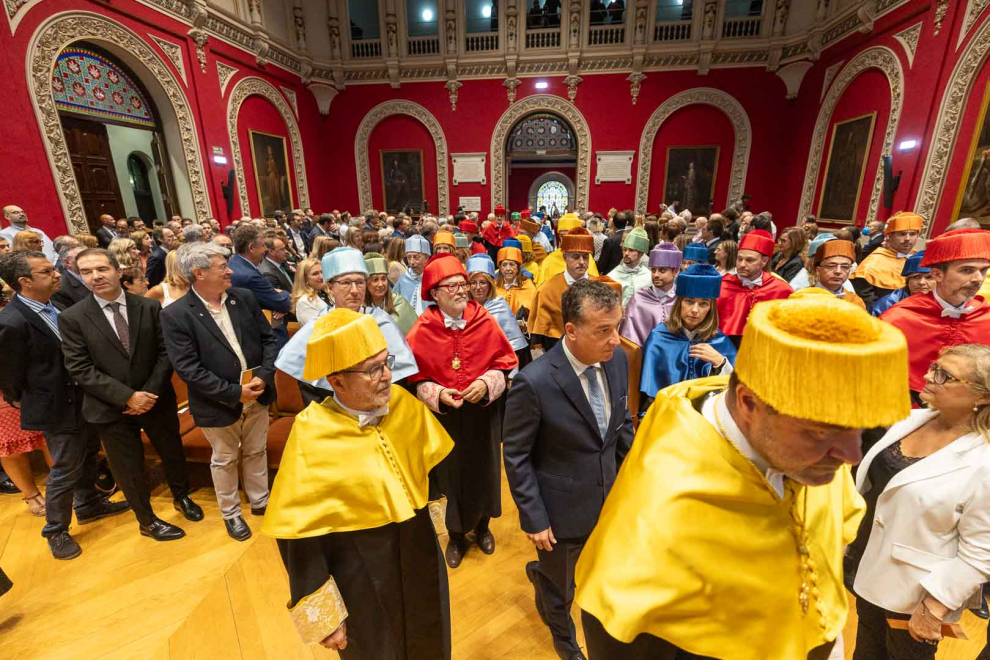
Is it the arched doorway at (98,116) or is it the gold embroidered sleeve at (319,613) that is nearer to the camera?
the gold embroidered sleeve at (319,613)

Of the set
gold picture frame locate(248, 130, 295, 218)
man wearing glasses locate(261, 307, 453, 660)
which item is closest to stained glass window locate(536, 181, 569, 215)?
gold picture frame locate(248, 130, 295, 218)

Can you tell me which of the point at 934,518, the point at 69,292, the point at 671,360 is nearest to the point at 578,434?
the point at 671,360

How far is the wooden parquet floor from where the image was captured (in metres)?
2.56

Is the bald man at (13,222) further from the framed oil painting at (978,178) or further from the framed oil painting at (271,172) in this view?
the framed oil painting at (978,178)

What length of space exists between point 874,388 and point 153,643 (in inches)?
148

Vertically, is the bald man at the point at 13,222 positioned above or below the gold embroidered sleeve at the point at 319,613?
above

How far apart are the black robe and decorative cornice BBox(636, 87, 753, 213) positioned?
586 inches

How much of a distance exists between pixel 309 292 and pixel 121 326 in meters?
1.36

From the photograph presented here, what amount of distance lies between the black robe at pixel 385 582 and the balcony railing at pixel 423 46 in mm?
16311

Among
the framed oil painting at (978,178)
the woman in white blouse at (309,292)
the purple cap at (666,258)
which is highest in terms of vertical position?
the framed oil painting at (978,178)

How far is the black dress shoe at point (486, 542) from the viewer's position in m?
3.27

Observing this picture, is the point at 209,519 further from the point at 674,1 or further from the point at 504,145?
the point at 674,1

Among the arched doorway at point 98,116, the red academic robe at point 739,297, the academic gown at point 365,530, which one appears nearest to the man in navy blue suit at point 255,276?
the academic gown at point 365,530

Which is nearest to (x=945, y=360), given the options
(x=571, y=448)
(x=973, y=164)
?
(x=571, y=448)
